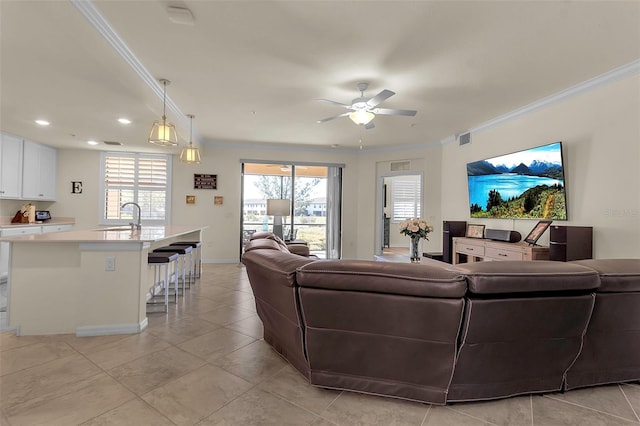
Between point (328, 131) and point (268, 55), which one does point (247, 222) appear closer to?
point (328, 131)

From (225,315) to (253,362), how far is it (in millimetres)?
1146

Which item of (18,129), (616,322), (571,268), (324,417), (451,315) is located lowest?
(324,417)

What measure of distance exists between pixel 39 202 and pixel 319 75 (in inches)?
261

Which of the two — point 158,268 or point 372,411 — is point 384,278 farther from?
point 158,268

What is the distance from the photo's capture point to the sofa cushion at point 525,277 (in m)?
1.49

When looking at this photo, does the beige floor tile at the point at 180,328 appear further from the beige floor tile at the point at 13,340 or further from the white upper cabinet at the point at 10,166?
the white upper cabinet at the point at 10,166

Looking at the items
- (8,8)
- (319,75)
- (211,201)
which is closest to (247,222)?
(211,201)

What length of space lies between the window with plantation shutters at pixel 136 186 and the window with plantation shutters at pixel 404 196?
21.4ft

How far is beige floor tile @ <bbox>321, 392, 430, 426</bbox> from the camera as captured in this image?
1.58 m

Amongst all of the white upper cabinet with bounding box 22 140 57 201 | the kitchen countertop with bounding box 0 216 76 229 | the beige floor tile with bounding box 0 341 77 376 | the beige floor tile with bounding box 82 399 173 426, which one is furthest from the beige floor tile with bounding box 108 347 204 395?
the white upper cabinet with bounding box 22 140 57 201

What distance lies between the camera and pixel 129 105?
3.66 m

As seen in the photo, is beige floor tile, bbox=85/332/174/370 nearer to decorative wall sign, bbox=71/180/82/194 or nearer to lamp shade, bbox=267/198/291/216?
lamp shade, bbox=267/198/291/216

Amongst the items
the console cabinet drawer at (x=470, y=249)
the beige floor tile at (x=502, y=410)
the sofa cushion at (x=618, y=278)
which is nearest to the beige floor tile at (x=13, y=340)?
the beige floor tile at (x=502, y=410)

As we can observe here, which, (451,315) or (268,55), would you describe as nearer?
(451,315)
